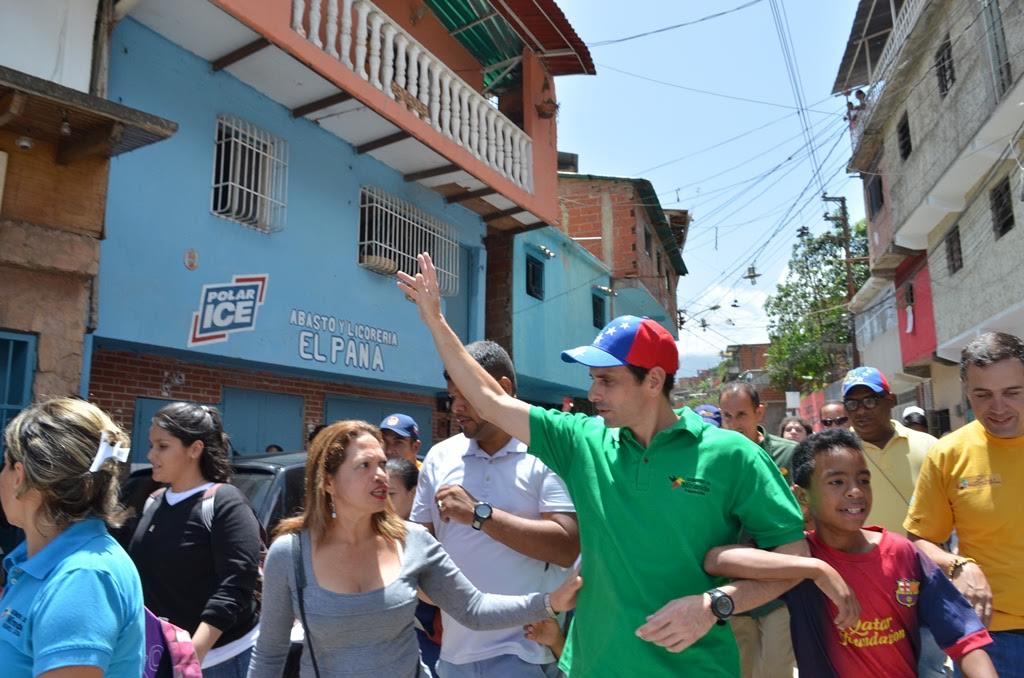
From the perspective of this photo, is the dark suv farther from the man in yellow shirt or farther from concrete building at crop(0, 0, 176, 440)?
the man in yellow shirt

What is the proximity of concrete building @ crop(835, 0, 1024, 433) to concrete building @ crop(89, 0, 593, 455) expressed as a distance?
6001mm

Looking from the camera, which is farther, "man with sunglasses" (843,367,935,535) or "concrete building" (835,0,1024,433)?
"concrete building" (835,0,1024,433)

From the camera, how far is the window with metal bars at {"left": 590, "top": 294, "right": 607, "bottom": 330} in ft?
58.4

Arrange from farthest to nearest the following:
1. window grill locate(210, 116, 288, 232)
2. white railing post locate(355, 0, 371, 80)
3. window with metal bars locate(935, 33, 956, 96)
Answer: window with metal bars locate(935, 33, 956, 96)
white railing post locate(355, 0, 371, 80)
window grill locate(210, 116, 288, 232)

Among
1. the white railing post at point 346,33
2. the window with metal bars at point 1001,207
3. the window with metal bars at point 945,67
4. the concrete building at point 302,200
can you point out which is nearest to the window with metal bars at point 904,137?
the window with metal bars at point 945,67

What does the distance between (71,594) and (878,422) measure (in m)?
3.65

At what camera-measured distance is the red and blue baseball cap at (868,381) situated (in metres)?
3.96

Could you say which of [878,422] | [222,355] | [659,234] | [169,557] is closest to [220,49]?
[222,355]

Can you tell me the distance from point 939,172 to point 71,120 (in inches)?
517

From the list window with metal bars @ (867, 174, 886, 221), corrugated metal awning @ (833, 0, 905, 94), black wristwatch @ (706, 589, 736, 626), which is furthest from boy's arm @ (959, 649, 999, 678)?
window with metal bars @ (867, 174, 886, 221)

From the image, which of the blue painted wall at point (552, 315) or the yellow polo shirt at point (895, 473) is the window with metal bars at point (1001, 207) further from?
the yellow polo shirt at point (895, 473)

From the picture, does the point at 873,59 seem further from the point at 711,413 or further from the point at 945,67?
the point at 711,413

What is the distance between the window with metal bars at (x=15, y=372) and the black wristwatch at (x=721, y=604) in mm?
5464

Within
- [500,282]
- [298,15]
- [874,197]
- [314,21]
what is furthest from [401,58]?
[874,197]
